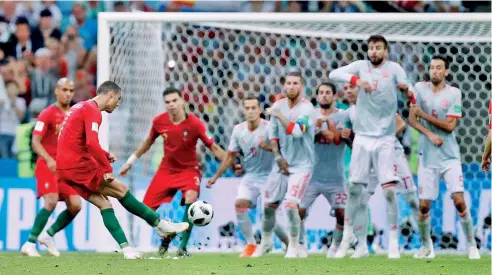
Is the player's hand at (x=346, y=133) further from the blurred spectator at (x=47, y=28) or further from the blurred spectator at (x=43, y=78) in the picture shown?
the blurred spectator at (x=47, y=28)

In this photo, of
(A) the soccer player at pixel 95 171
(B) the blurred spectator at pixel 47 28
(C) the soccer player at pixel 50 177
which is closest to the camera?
(A) the soccer player at pixel 95 171

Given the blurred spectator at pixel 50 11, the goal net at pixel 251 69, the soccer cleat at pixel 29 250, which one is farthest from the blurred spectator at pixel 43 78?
the soccer cleat at pixel 29 250

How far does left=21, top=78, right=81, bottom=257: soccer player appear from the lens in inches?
439

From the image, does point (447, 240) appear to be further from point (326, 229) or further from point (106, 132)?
point (106, 132)

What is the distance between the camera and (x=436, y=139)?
10.6 metres

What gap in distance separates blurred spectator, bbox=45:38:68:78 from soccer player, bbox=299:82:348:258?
6032mm

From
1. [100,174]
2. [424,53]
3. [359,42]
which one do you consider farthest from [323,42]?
[100,174]

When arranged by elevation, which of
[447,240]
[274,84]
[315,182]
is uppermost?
[274,84]

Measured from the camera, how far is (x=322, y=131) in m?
11.2

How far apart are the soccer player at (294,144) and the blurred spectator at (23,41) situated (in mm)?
6606

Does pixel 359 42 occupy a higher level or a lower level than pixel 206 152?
higher

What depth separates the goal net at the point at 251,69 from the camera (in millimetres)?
12500

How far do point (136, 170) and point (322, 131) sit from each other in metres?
2.91

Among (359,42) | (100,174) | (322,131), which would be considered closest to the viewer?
(100,174)
